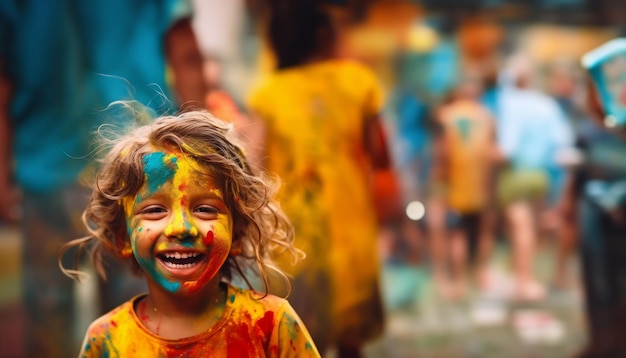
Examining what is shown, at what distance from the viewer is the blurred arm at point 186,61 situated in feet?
15.4

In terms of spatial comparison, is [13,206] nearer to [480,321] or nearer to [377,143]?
[377,143]

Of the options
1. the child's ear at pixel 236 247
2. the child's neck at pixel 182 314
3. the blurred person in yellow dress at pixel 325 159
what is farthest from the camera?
the blurred person in yellow dress at pixel 325 159

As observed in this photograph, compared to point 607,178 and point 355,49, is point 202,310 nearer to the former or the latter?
point 355,49

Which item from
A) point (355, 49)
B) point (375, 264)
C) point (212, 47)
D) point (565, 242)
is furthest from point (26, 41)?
point (565, 242)

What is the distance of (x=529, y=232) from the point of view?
16.4 feet

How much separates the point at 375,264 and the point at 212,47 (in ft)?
4.83

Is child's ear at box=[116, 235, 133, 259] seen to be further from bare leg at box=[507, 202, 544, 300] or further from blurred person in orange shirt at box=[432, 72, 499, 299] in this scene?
bare leg at box=[507, 202, 544, 300]

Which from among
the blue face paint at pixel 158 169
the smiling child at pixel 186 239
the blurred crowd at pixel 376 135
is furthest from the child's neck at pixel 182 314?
the blurred crowd at pixel 376 135

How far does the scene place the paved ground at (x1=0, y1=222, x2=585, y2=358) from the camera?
4859 millimetres

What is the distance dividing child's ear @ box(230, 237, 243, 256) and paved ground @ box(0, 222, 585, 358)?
8.67 ft

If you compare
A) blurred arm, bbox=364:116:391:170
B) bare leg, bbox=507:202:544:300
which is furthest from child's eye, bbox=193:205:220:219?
bare leg, bbox=507:202:544:300

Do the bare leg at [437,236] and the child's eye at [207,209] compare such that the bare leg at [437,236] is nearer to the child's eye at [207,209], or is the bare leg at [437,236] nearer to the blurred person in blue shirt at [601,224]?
the blurred person in blue shirt at [601,224]

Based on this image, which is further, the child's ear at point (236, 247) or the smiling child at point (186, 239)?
the child's ear at point (236, 247)

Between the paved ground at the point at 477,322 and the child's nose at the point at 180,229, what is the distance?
2883 mm
